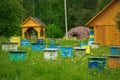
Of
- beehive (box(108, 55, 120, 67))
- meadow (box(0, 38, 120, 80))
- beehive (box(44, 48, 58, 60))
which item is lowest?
meadow (box(0, 38, 120, 80))

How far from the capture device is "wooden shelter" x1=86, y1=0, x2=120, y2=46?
1175 inches

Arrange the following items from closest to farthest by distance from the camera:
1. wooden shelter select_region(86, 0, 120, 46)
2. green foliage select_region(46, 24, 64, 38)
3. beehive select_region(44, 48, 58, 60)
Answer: beehive select_region(44, 48, 58, 60), wooden shelter select_region(86, 0, 120, 46), green foliage select_region(46, 24, 64, 38)

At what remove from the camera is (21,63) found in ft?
43.3

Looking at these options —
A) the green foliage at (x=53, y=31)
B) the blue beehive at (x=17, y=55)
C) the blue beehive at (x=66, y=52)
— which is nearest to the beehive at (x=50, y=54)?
the blue beehive at (x=17, y=55)

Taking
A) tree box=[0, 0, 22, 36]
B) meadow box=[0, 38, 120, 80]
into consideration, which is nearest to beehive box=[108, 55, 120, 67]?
meadow box=[0, 38, 120, 80]

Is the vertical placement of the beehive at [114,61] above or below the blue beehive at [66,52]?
below

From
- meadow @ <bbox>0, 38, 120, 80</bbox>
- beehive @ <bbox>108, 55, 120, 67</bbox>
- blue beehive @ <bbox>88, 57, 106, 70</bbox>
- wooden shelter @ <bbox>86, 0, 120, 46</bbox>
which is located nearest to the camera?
meadow @ <bbox>0, 38, 120, 80</bbox>

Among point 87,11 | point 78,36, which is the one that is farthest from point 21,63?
point 87,11

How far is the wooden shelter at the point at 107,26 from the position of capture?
1175 inches

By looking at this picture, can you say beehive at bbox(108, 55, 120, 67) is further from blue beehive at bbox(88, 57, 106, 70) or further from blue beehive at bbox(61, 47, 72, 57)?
blue beehive at bbox(61, 47, 72, 57)

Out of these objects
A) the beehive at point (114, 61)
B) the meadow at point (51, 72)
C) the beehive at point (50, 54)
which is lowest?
the meadow at point (51, 72)

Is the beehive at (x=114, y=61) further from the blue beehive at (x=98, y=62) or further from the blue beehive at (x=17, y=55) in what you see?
the blue beehive at (x=17, y=55)

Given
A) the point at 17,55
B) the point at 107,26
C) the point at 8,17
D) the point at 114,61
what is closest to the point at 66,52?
the point at 17,55

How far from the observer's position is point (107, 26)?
3059 centimetres
